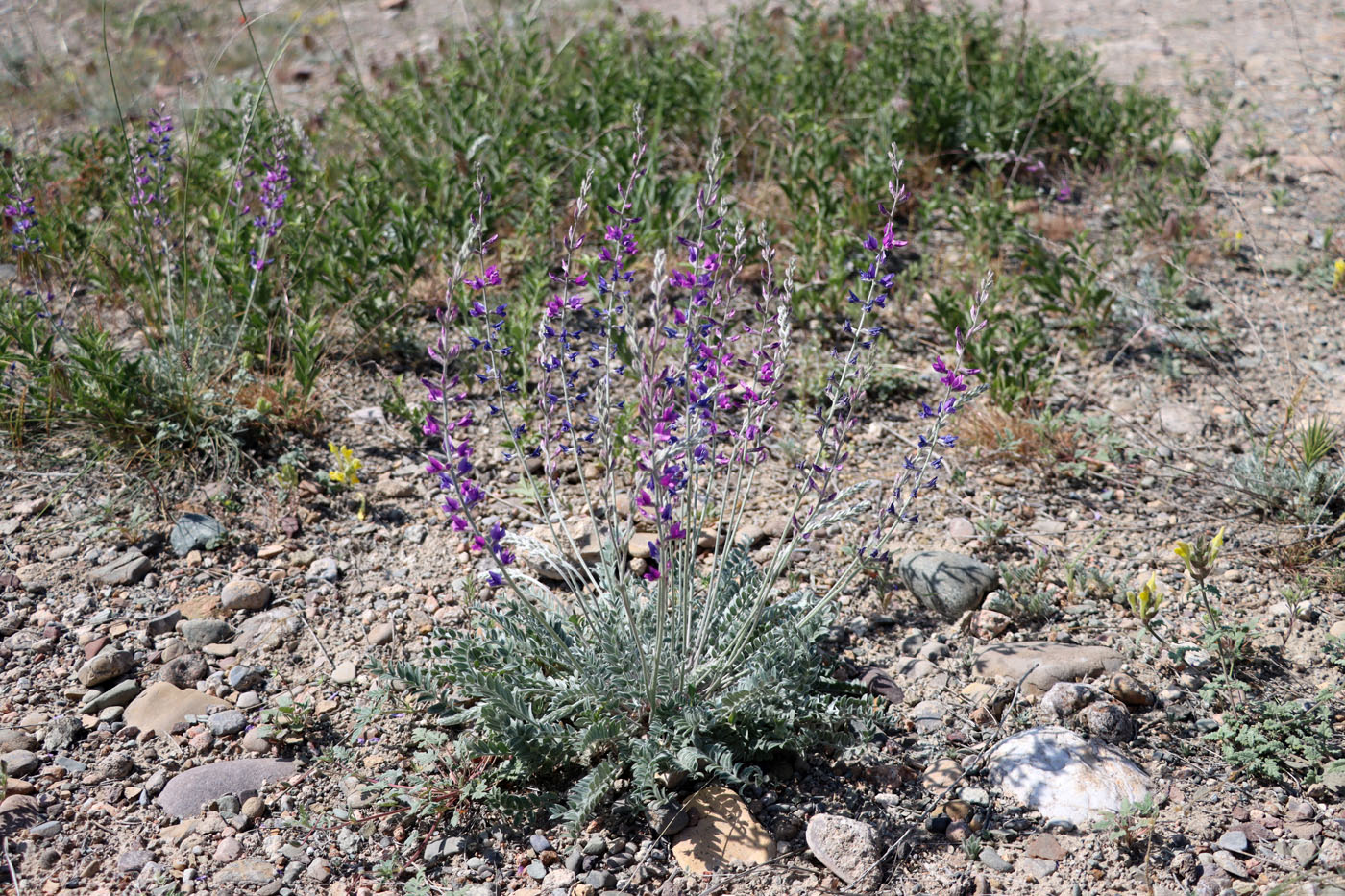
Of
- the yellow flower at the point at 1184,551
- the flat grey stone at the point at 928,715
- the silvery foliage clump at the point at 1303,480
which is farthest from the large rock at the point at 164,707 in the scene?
the silvery foliage clump at the point at 1303,480

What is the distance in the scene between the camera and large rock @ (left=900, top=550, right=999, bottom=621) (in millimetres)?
3510

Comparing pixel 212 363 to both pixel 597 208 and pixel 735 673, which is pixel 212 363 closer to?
pixel 597 208

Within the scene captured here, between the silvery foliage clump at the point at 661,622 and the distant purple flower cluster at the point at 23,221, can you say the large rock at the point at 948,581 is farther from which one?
the distant purple flower cluster at the point at 23,221

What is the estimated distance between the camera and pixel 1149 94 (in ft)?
21.8

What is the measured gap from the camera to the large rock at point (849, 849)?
2.64 meters

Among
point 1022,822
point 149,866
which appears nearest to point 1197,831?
point 1022,822

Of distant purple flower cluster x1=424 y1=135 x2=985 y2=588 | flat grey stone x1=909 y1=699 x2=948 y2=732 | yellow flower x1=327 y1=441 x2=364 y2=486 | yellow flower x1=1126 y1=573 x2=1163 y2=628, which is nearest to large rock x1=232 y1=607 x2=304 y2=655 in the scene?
yellow flower x1=327 y1=441 x2=364 y2=486

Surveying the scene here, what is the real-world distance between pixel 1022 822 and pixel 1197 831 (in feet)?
1.44

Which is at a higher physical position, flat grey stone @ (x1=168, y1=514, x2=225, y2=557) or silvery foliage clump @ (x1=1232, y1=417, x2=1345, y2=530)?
flat grey stone @ (x1=168, y1=514, x2=225, y2=557)

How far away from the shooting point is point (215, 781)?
2.90m

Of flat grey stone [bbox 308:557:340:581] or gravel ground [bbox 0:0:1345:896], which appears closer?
gravel ground [bbox 0:0:1345:896]

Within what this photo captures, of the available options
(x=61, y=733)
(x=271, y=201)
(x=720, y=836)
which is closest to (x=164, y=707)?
(x=61, y=733)

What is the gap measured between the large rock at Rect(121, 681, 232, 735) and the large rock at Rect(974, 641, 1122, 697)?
2397 mm

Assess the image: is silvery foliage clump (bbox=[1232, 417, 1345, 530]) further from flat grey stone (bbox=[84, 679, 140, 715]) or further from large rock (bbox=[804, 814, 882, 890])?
flat grey stone (bbox=[84, 679, 140, 715])
